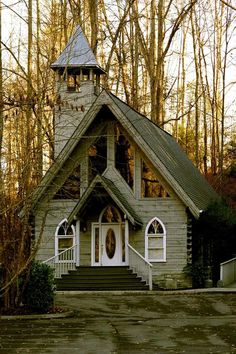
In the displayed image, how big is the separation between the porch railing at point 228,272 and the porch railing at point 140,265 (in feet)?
11.6

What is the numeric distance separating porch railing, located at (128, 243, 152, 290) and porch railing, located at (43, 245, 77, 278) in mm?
2357

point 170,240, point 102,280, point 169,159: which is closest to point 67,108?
point 102,280

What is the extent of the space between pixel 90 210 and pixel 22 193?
576 inches

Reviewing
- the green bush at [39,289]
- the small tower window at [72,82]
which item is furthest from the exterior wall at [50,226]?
the green bush at [39,289]

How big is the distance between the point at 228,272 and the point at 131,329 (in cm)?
1542

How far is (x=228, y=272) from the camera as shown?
100 feet

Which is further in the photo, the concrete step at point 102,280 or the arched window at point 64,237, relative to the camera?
the arched window at point 64,237

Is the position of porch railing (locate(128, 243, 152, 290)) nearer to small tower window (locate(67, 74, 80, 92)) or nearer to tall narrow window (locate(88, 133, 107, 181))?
tall narrow window (locate(88, 133, 107, 181))

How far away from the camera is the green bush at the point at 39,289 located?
60.7ft

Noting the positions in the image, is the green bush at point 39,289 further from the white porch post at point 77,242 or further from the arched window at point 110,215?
the arched window at point 110,215

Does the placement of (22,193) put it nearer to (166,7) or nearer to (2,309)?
(2,309)

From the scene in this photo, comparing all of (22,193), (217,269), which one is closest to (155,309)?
(22,193)

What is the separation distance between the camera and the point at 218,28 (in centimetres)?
4588

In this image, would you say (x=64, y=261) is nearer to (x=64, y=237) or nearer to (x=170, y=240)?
(x=64, y=237)
